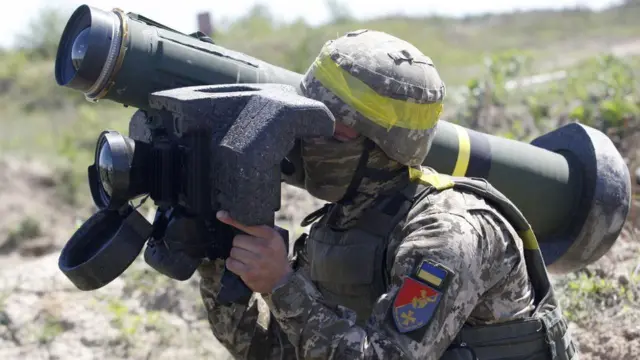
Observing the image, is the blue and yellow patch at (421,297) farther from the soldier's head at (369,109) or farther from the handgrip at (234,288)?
the soldier's head at (369,109)

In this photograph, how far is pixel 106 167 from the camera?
234cm

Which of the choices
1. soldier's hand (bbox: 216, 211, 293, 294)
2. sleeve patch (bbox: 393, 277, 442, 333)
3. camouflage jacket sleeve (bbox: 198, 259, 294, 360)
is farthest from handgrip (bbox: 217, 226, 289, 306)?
camouflage jacket sleeve (bbox: 198, 259, 294, 360)

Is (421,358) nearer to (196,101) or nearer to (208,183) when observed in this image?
(208,183)

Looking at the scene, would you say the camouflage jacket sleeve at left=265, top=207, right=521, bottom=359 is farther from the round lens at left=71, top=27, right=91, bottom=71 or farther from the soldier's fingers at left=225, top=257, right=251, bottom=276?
the round lens at left=71, top=27, right=91, bottom=71

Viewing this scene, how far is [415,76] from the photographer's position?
2.60 m

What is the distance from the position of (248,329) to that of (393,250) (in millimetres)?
667

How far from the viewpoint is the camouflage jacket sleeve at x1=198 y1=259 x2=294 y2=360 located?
2977 mm

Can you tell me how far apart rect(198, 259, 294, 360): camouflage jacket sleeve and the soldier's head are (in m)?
0.54

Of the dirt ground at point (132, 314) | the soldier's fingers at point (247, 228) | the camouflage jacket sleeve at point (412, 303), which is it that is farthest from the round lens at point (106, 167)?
the dirt ground at point (132, 314)

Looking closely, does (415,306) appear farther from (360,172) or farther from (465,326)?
(360,172)

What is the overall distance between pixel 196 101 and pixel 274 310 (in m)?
0.59

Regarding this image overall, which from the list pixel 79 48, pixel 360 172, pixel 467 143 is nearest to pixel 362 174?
pixel 360 172

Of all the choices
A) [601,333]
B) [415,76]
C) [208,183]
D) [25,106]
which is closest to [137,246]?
[208,183]

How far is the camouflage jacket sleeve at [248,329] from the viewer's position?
298 cm
